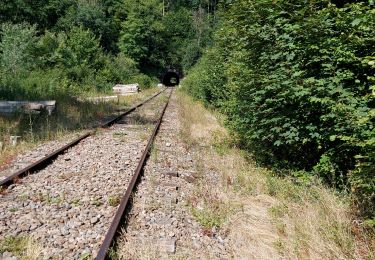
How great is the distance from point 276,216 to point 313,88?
7.36 ft

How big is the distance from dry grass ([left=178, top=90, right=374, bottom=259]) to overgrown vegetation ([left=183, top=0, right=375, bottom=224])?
486mm

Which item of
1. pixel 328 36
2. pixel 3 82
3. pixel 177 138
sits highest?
pixel 328 36

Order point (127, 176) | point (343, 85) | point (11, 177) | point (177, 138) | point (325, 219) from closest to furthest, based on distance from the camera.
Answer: point (325, 219) < point (343, 85) < point (11, 177) < point (127, 176) < point (177, 138)

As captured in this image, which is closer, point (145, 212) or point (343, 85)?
point (145, 212)

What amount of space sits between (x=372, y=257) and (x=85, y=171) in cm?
534

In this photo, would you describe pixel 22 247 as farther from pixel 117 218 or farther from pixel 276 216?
pixel 276 216

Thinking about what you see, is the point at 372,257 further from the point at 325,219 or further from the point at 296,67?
the point at 296,67

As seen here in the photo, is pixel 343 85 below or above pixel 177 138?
above

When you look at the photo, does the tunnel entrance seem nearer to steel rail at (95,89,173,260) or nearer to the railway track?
the railway track

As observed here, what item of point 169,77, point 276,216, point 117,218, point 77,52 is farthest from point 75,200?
point 169,77

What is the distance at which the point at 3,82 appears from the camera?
18.8 m

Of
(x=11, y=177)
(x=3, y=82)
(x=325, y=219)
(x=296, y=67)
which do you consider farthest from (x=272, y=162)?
(x=3, y=82)

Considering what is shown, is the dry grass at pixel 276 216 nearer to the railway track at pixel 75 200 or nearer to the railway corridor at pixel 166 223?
the railway corridor at pixel 166 223

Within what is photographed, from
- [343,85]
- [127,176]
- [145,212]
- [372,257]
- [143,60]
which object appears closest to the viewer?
[372,257]
